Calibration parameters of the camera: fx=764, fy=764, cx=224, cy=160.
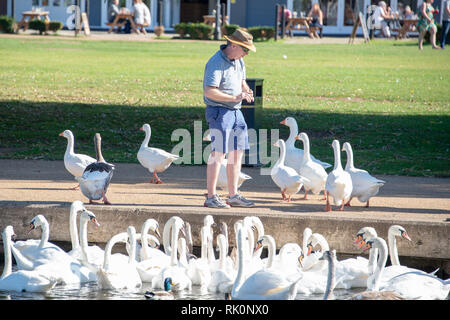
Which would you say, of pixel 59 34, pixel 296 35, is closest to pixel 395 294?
pixel 59 34

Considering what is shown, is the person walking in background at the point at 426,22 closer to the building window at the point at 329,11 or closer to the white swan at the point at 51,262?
the building window at the point at 329,11

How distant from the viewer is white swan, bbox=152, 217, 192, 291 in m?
7.26

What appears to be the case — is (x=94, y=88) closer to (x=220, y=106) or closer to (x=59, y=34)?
(x=220, y=106)

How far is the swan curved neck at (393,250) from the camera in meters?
7.47

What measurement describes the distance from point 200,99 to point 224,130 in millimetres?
9932

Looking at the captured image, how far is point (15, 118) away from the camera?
Answer: 615 inches

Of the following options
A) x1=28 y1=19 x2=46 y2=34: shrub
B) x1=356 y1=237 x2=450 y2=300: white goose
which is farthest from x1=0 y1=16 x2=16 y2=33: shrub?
x1=356 y1=237 x2=450 y2=300: white goose

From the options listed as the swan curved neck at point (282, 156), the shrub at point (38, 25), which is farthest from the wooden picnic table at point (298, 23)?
the swan curved neck at point (282, 156)

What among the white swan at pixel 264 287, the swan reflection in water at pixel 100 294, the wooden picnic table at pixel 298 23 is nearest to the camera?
the white swan at pixel 264 287

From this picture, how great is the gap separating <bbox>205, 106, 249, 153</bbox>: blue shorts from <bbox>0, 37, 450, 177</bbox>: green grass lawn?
149 inches

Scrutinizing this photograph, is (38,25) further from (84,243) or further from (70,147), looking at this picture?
(84,243)

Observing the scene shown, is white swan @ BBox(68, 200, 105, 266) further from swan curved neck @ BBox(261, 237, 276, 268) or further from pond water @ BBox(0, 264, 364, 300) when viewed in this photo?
swan curved neck @ BBox(261, 237, 276, 268)

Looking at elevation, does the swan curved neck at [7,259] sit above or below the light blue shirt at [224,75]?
below

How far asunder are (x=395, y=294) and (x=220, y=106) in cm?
300
